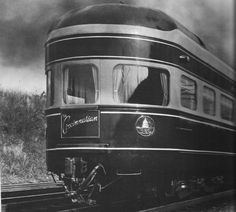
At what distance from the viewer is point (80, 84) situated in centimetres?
528

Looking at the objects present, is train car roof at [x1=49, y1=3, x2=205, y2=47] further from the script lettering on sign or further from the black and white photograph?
the script lettering on sign

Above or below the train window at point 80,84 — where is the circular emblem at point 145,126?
below

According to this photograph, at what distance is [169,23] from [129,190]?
5.46ft

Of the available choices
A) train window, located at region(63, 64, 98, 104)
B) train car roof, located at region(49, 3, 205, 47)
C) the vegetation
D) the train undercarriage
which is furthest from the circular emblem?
the vegetation

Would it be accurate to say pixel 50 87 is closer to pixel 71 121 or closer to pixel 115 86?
pixel 71 121

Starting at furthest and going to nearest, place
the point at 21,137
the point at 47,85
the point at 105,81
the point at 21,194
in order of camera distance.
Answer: the point at 21,137 < the point at 21,194 < the point at 47,85 < the point at 105,81

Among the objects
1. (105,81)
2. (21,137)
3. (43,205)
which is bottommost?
(43,205)

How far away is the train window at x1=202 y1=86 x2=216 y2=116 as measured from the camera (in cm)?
594

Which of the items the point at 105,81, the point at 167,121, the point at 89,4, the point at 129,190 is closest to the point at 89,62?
the point at 105,81

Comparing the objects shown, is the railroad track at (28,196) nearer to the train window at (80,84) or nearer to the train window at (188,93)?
the train window at (80,84)

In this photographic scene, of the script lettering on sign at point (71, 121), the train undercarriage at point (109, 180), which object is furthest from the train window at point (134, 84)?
the train undercarriage at point (109, 180)

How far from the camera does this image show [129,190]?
5.40m

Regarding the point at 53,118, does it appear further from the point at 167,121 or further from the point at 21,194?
the point at 21,194

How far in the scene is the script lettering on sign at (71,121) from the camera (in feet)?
16.9
